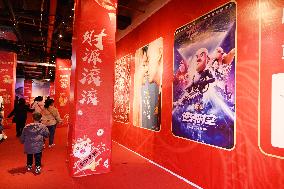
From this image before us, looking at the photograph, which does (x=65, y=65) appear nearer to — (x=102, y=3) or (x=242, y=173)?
(x=102, y=3)

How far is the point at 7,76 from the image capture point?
12352 millimetres

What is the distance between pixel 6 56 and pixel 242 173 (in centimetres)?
1208

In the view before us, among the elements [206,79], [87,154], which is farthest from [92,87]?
[206,79]

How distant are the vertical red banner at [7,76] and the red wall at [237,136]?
8864 millimetres

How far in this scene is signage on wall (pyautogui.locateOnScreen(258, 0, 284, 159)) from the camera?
2915mm

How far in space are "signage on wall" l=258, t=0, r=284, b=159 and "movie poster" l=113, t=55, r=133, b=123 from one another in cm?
485

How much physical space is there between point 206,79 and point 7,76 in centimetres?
1111

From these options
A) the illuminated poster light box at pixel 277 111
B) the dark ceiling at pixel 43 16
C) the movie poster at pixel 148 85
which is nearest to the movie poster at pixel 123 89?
the movie poster at pixel 148 85

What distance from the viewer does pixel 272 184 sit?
2.95 m

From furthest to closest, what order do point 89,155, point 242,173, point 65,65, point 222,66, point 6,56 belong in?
point 65,65, point 6,56, point 89,155, point 222,66, point 242,173

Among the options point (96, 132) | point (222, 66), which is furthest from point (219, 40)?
point (96, 132)

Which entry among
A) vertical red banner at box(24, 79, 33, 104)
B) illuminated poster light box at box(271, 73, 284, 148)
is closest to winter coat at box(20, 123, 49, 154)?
illuminated poster light box at box(271, 73, 284, 148)

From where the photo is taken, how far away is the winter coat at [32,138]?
184 inches

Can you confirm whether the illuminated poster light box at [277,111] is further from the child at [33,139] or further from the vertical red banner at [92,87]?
the child at [33,139]
